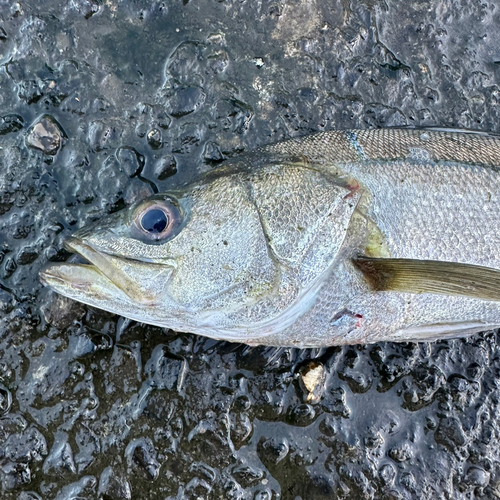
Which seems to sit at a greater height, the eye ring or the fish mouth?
the eye ring

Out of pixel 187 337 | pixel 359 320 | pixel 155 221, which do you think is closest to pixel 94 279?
pixel 155 221

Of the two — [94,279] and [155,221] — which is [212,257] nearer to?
[155,221]

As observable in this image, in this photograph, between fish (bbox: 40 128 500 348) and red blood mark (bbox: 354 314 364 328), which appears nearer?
fish (bbox: 40 128 500 348)

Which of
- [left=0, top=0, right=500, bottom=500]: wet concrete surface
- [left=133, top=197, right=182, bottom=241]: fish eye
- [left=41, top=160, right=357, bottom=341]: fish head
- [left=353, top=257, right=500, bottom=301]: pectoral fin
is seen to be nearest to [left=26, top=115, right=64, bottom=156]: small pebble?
[left=0, top=0, right=500, bottom=500]: wet concrete surface

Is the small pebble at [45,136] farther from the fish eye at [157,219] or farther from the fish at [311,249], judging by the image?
the fish eye at [157,219]

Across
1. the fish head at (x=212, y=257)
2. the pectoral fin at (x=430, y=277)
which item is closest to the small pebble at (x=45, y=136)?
the fish head at (x=212, y=257)

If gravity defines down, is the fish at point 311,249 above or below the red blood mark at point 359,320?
above

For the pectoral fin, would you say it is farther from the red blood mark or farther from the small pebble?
the small pebble
